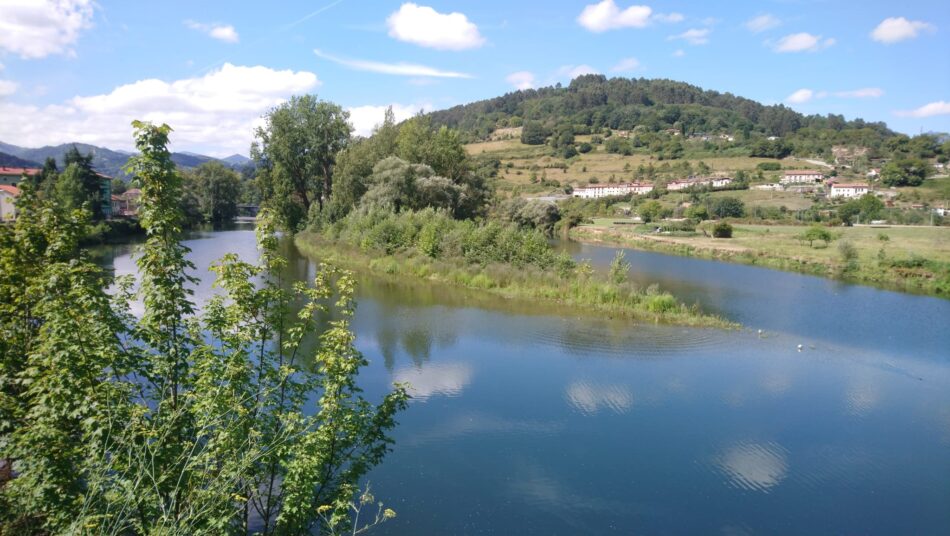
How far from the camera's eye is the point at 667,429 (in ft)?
43.4

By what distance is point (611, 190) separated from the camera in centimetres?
9900

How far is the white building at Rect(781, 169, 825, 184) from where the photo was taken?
321 ft

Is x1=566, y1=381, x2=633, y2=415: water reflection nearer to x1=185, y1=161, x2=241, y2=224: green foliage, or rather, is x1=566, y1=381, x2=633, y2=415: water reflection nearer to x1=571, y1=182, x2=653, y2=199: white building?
x1=185, y1=161, x2=241, y2=224: green foliage

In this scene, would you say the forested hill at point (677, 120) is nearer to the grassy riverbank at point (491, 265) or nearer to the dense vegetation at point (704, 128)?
the dense vegetation at point (704, 128)

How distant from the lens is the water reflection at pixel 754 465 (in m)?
11.1

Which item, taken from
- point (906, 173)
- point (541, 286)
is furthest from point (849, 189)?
point (541, 286)

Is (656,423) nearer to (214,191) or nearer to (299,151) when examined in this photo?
(299,151)

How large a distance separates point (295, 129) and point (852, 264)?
4917cm

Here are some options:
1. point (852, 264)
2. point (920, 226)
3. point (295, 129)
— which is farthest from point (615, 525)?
point (920, 226)

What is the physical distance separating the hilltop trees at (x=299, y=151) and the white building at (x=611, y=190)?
51.9m

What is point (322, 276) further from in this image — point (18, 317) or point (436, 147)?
point (436, 147)

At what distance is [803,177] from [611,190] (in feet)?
118

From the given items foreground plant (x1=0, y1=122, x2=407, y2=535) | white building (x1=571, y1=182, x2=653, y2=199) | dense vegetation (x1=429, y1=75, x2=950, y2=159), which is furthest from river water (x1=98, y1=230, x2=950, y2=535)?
dense vegetation (x1=429, y1=75, x2=950, y2=159)

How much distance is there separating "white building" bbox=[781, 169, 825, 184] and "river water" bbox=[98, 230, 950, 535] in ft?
274
